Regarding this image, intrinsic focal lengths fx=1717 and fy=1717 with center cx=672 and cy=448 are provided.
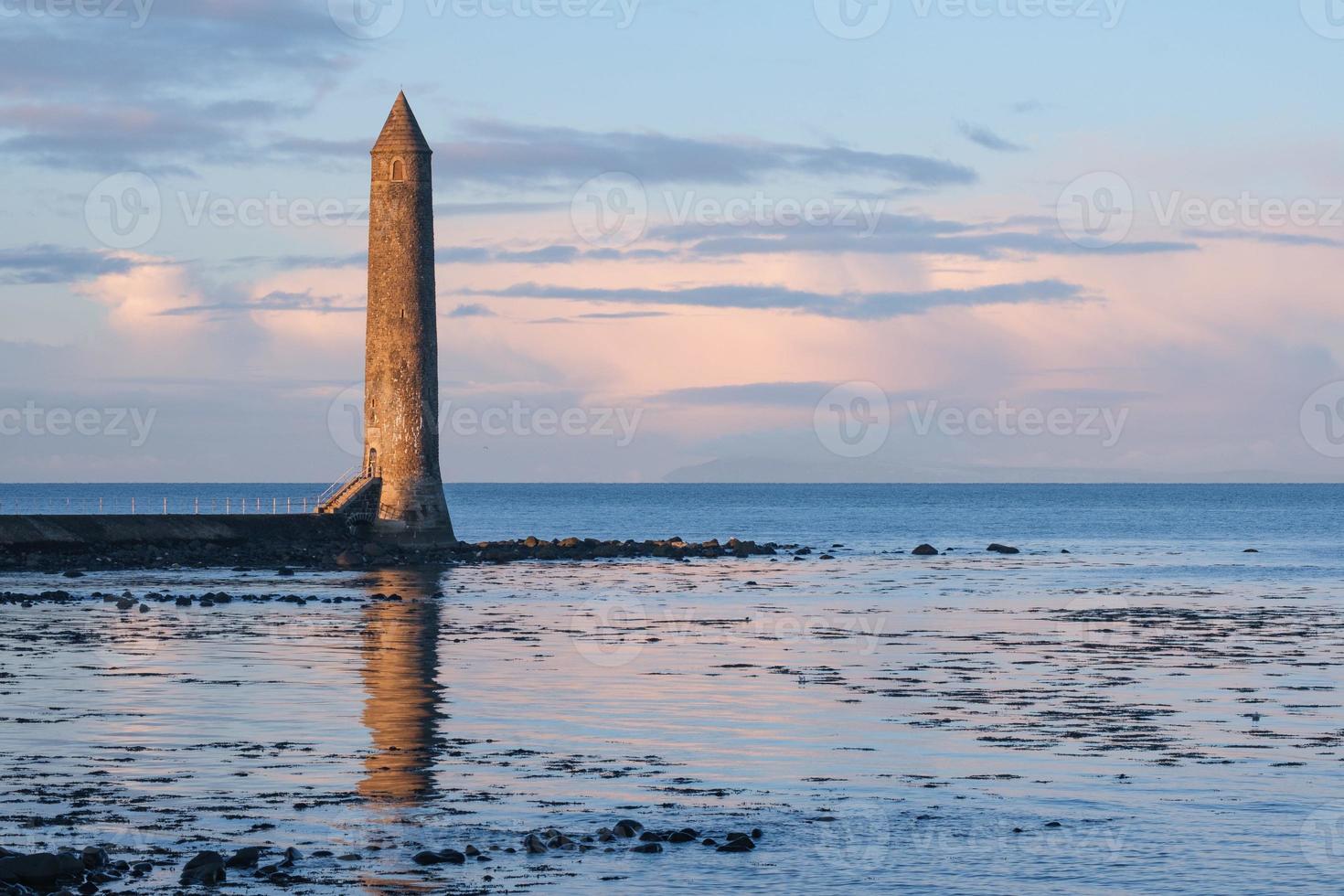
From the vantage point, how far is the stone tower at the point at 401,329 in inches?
2450

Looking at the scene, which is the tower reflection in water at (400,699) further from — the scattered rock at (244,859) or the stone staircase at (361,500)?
the stone staircase at (361,500)

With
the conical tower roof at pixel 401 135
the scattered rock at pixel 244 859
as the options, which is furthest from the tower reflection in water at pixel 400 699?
the conical tower roof at pixel 401 135

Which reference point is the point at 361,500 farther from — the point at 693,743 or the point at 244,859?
the point at 244,859

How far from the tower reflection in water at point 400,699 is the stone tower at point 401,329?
Result: 733 inches

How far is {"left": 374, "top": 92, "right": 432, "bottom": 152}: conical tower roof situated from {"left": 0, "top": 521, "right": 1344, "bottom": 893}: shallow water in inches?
997

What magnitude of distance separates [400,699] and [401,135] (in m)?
41.2

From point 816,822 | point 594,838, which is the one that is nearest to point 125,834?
point 594,838

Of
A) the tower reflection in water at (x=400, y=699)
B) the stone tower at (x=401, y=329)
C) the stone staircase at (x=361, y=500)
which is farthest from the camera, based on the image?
the stone staircase at (x=361, y=500)

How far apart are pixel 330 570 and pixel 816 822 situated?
43.1 meters

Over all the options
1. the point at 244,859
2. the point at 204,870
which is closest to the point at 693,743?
the point at 244,859

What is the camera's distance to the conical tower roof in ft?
205

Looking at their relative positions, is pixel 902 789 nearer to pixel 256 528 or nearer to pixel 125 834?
pixel 125 834

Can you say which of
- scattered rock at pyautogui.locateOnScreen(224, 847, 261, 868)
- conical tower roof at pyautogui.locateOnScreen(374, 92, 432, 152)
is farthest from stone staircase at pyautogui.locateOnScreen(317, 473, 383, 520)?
scattered rock at pyautogui.locateOnScreen(224, 847, 261, 868)

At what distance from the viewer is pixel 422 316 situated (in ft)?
205
